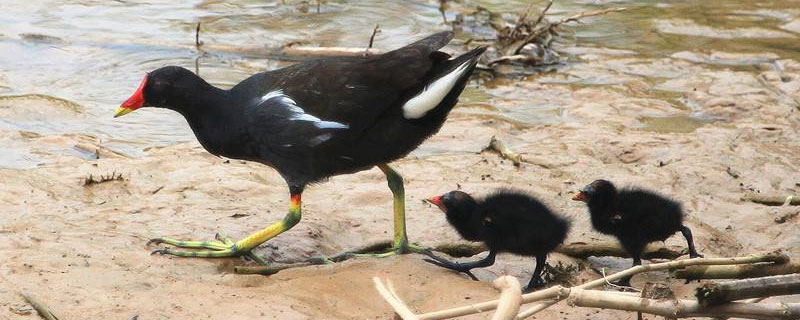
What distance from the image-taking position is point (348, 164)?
17.3 ft

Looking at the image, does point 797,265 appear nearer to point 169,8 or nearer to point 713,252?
point 713,252

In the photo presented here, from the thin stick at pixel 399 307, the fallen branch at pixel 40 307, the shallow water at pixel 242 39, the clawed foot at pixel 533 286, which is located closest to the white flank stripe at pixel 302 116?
the clawed foot at pixel 533 286

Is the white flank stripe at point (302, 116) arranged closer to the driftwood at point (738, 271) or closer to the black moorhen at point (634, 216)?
the black moorhen at point (634, 216)

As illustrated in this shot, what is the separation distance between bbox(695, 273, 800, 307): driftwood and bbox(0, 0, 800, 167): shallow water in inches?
175

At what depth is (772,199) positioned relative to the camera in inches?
244

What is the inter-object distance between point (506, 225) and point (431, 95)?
0.70m

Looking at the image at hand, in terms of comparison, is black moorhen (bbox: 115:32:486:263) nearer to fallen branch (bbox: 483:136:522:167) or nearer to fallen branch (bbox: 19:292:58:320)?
fallen branch (bbox: 19:292:58:320)

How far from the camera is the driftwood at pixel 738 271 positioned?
3932 millimetres

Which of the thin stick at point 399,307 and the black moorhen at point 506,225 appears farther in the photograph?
the black moorhen at point 506,225

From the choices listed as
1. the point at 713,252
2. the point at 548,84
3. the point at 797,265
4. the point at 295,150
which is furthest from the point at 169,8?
the point at 797,265

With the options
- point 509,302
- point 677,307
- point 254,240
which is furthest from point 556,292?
point 254,240

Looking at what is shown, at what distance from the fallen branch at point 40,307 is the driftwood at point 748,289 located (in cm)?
225

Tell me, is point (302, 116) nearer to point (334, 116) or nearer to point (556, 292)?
point (334, 116)

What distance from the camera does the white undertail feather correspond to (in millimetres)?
5117
